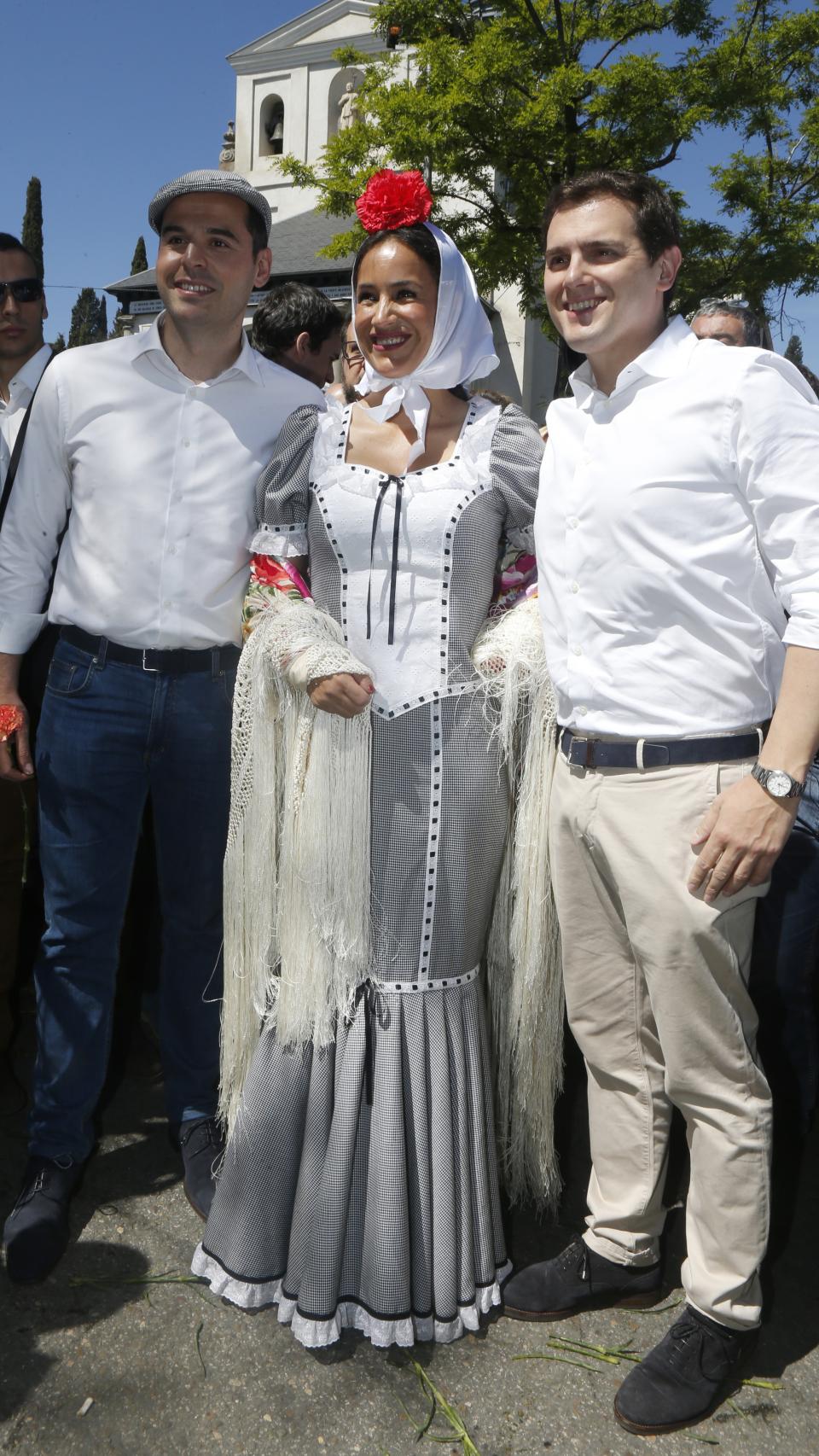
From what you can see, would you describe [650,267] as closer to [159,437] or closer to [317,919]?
[159,437]

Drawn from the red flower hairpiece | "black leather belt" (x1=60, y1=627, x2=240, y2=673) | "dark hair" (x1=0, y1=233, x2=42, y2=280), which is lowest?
"black leather belt" (x1=60, y1=627, x2=240, y2=673)

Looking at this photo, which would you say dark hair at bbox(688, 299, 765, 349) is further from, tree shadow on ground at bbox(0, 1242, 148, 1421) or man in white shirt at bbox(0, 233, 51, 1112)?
tree shadow on ground at bbox(0, 1242, 148, 1421)

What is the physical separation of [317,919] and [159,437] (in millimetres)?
1200

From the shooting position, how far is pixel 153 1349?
2.19 metres

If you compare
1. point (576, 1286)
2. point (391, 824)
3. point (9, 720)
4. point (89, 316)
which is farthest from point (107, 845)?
point (89, 316)

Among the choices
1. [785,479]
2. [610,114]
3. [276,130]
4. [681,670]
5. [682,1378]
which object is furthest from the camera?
[276,130]

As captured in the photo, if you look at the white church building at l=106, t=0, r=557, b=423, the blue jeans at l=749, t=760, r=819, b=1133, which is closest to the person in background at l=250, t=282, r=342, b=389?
the blue jeans at l=749, t=760, r=819, b=1133

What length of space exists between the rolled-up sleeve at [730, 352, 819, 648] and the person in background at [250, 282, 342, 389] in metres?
2.33

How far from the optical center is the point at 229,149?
32.8 m

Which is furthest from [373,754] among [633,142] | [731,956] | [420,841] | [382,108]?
[382,108]

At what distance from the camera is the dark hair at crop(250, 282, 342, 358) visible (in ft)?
12.5

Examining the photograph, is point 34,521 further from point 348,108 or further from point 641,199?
point 348,108

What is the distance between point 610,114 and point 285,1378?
14584 mm

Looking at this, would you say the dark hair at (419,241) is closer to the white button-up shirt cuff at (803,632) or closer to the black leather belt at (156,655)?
the black leather belt at (156,655)
